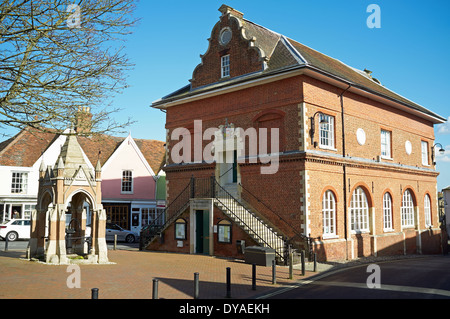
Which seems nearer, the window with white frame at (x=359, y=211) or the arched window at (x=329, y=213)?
the arched window at (x=329, y=213)

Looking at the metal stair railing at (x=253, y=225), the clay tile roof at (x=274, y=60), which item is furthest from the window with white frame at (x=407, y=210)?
the metal stair railing at (x=253, y=225)

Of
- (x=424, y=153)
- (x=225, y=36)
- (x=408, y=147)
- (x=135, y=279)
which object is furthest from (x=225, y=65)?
(x=424, y=153)

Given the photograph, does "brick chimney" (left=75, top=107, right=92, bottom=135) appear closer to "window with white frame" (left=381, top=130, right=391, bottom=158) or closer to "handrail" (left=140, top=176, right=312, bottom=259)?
"handrail" (left=140, top=176, right=312, bottom=259)

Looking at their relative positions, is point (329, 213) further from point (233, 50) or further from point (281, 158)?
A: point (233, 50)

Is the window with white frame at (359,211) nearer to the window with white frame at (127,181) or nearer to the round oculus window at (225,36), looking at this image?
the round oculus window at (225,36)

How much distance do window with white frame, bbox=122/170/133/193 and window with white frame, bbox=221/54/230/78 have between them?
17.9 metres

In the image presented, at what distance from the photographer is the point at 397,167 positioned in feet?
82.1

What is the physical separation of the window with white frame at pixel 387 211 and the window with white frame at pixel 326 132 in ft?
19.5

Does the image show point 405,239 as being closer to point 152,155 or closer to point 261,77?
point 261,77

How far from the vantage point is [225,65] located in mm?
23109

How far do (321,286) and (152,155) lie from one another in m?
31.2

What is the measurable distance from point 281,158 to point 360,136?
5591 millimetres

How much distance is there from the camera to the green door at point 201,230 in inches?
830

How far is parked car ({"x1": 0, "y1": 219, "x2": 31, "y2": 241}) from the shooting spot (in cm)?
2895
